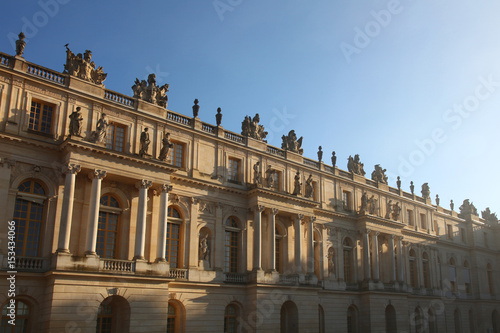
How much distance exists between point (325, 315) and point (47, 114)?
24910 millimetres

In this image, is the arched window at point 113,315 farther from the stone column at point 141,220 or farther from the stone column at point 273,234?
the stone column at point 273,234

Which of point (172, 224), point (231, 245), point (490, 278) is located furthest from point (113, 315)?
point (490, 278)

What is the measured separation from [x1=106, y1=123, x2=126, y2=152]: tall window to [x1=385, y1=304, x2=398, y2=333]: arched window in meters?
28.1

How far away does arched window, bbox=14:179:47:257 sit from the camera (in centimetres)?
2353

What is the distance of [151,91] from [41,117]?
718cm

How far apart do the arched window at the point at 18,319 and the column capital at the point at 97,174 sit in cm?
707

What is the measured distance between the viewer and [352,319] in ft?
130

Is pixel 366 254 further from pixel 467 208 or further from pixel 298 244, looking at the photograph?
pixel 467 208

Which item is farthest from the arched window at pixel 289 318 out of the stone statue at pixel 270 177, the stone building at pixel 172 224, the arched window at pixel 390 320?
the arched window at pixel 390 320

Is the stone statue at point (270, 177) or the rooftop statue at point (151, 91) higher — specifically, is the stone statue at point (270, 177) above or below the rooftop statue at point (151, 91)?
below

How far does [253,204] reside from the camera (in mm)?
32906

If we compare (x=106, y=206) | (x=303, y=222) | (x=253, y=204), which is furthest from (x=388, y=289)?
(x=106, y=206)

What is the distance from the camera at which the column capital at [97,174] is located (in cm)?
2516

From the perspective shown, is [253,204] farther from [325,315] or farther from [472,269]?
[472,269]
